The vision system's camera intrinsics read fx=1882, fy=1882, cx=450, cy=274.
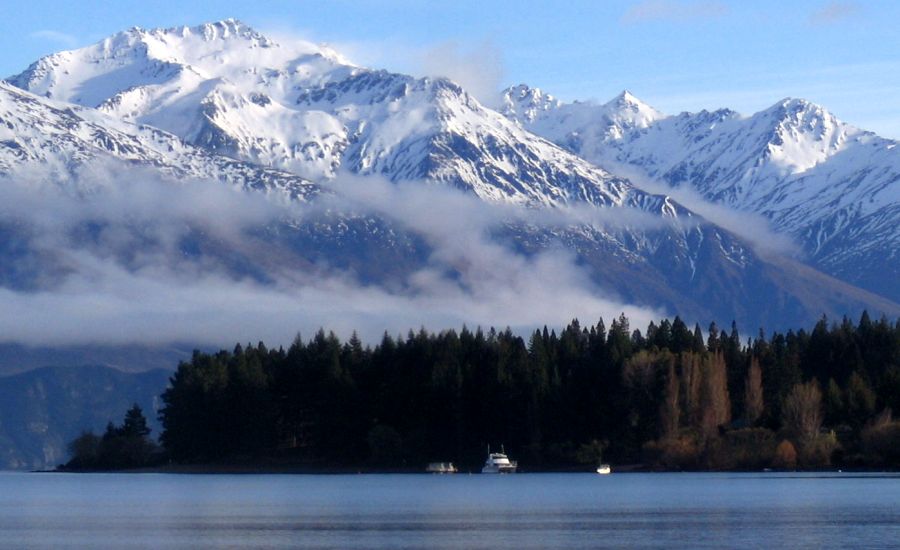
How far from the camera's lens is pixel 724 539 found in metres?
85.5

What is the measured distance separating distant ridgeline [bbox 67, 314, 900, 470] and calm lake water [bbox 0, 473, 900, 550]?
11.6 metres

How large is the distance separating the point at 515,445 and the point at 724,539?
92679 millimetres

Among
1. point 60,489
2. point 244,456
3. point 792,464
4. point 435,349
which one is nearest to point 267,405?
point 244,456

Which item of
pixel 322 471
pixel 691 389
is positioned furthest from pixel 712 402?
pixel 322 471

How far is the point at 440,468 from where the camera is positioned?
176 m

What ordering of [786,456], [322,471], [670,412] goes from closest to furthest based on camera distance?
[786,456], [670,412], [322,471]

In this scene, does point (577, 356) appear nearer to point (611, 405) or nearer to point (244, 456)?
point (611, 405)

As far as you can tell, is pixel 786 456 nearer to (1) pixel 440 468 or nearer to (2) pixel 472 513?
(1) pixel 440 468

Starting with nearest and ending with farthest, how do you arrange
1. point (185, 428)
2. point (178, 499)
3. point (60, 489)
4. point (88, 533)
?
point (88, 533)
point (178, 499)
point (60, 489)
point (185, 428)

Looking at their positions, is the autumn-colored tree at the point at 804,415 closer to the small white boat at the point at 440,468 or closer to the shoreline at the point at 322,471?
the shoreline at the point at 322,471

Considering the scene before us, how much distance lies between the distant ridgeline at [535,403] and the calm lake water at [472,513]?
11.6 m

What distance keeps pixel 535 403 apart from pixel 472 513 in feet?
214

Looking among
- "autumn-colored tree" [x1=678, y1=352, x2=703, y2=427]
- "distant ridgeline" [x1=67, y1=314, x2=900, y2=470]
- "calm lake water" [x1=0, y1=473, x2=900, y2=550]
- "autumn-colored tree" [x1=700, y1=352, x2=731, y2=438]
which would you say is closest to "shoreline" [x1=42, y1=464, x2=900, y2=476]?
"distant ridgeline" [x1=67, y1=314, x2=900, y2=470]

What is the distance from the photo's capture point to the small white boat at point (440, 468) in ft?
577
